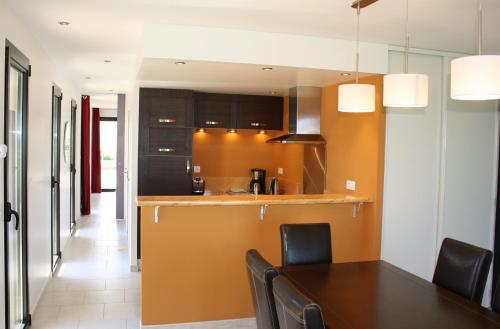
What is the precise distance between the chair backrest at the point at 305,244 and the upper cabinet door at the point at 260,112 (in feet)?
11.7

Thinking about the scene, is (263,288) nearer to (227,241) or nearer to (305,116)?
(227,241)

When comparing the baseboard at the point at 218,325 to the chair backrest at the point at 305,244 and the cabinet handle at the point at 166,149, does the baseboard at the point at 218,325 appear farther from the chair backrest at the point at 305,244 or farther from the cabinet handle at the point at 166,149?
the cabinet handle at the point at 166,149

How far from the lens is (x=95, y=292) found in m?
4.76

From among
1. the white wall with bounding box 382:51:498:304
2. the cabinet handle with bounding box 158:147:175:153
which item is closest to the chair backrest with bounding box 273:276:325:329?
the white wall with bounding box 382:51:498:304

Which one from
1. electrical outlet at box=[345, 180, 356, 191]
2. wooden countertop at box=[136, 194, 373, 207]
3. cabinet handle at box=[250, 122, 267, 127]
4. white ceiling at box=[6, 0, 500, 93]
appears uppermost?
white ceiling at box=[6, 0, 500, 93]

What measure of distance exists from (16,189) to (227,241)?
5.76 feet

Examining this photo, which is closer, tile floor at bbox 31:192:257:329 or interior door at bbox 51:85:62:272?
tile floor at bbox 31:192:257:329

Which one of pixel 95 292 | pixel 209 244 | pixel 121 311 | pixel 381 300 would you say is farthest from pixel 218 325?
pixel 381 300

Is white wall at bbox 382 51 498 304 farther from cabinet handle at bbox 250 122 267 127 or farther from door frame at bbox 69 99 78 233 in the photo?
door frame at bbox 69 99 78 233

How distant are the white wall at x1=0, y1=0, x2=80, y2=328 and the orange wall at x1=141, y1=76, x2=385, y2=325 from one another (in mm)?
1087

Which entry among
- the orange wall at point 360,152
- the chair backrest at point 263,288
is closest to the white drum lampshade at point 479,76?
the chair backrest at point 263,288

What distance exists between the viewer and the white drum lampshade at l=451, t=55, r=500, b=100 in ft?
6.26

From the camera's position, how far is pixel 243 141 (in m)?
7.20

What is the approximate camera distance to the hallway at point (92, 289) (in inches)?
158
